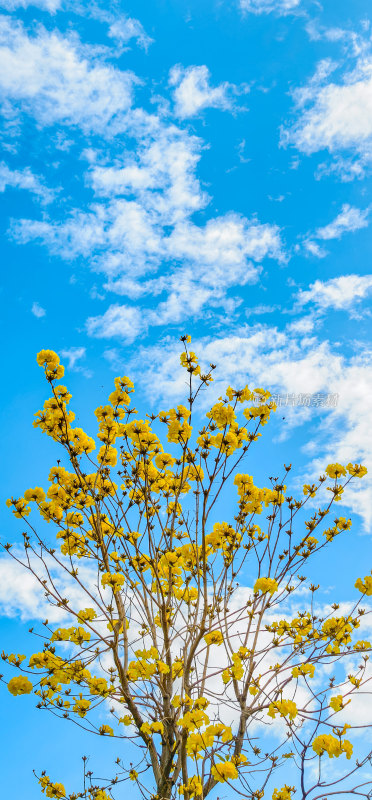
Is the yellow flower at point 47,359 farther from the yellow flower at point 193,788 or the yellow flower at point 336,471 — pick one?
the yellow flower at point 193,788

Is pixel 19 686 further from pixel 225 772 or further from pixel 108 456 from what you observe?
pixel 108 456

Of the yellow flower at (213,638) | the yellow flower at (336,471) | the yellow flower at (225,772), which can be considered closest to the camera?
the yellow flower at (225,772)

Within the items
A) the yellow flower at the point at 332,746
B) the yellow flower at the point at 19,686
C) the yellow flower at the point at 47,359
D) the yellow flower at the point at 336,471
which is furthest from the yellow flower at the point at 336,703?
the yellow flower at the point at 47,359

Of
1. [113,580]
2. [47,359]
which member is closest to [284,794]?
[113,580]

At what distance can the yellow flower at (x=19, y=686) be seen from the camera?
379 cm

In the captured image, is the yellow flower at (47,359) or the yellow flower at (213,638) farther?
the yellow flower at (213,638)

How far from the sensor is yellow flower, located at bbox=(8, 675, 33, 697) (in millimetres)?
3791

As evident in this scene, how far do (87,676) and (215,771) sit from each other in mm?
1366

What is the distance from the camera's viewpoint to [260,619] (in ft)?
14.5

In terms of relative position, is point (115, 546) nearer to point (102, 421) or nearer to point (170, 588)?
point (170, 588)

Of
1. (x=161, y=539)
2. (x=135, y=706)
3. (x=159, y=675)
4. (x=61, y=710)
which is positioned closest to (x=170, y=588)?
(x=161, y=539)

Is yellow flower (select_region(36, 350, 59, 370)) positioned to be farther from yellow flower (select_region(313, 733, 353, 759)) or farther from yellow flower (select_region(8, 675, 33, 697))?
yellow flower (select_region(313, 733, 353, 759))

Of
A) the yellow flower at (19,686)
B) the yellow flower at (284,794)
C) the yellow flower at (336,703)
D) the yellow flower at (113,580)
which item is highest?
the yellow flower at (113,580)

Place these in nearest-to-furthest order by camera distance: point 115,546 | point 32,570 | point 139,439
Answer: point 139,439 → point 32,570 → point 115,546
